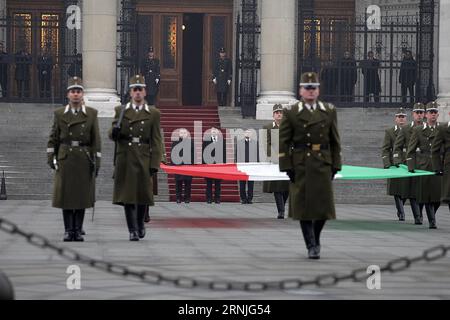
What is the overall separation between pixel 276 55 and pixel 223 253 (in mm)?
20033

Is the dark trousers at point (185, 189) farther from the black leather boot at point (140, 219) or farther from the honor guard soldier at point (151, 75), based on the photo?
the black leather boot at point (140, 219)

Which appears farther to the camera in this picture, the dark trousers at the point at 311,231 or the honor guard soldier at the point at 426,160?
the honor guard soldier at the point at 426,160

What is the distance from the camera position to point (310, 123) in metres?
14.6

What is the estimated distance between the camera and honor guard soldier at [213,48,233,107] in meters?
37.6

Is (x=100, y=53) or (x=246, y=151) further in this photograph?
(x=100, y=53)

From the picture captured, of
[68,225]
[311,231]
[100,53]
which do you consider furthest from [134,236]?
[100,53]

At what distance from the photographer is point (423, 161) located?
2133 cm

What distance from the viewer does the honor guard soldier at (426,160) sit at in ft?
68.6

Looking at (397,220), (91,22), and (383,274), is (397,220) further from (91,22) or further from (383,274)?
(91,22)

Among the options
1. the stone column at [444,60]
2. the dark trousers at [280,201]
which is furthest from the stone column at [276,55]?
the dark trousers at [280,201]

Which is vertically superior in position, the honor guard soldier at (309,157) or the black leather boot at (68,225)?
the honor guard soldier at (309,157)

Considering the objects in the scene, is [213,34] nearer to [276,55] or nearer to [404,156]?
[276,55]

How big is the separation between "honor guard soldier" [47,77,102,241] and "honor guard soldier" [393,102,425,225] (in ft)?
22.0

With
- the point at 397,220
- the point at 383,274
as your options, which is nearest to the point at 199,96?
the point at 397,220
